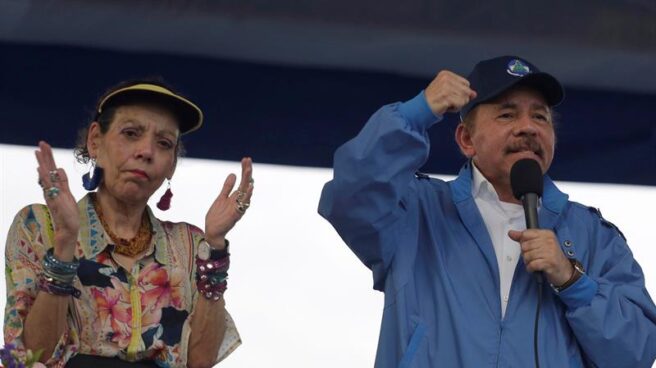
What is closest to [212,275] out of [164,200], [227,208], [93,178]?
[227,208]

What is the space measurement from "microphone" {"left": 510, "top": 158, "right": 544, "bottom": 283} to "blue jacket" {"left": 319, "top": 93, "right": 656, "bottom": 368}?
6.2 inches

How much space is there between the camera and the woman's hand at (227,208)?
395 cm

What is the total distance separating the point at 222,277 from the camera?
399 cm

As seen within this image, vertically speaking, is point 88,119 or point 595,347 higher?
point 88,119

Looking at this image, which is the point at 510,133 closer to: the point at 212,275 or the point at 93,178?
the point at 212,275

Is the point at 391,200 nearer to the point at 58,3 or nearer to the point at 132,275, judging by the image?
the point at 132,275

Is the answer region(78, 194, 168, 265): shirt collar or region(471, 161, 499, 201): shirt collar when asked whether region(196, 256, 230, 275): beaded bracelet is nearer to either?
region(78, 194, 168, 265): shirt collar

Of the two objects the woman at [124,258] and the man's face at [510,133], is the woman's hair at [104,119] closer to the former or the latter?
the woman at [124,258]

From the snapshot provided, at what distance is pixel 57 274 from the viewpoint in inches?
148


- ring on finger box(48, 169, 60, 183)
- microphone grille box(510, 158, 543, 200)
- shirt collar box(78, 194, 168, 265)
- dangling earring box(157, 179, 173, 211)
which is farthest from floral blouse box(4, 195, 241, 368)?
microphone grille box(510, 158, 543, 200)

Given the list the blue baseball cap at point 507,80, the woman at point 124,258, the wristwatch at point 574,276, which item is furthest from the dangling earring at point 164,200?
the wristwatch at point 574,276

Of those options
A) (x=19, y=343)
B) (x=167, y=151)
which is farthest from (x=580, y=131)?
(x=19, y=343)

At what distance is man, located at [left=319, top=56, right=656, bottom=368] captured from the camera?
3951 millimetres

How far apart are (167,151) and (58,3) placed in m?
0.64
